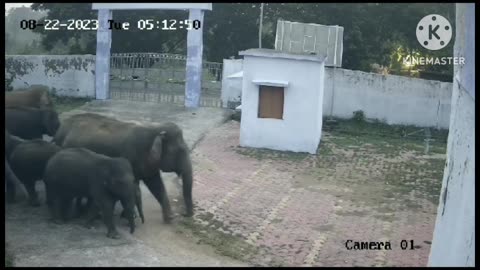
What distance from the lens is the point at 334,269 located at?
7.05 metres

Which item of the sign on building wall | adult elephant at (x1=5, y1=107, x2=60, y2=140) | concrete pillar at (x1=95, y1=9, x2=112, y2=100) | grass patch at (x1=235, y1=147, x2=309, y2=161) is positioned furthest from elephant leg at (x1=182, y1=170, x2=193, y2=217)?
the sign on building wall

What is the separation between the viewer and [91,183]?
7.34 metres

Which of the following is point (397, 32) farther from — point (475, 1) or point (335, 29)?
point (475, 1)

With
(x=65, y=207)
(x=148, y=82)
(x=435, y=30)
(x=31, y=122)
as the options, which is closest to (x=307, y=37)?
(x=435, y=30)

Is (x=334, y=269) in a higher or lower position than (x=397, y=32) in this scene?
lower

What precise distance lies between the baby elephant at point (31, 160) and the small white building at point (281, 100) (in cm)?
648

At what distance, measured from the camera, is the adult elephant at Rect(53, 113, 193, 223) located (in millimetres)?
7930

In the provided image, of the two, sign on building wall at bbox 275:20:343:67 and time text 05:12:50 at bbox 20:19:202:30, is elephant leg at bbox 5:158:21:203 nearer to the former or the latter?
time text 05:12:50 at bbox 20:19:202:30

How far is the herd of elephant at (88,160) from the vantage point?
7.31 metres

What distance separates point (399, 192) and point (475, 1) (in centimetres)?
528

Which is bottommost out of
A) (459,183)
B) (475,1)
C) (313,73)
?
(459,183)

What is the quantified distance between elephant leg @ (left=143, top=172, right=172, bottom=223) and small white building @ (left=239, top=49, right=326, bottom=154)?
227 inches

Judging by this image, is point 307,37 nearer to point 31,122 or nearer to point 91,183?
point 31,122

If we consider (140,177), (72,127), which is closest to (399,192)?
(140,177)
